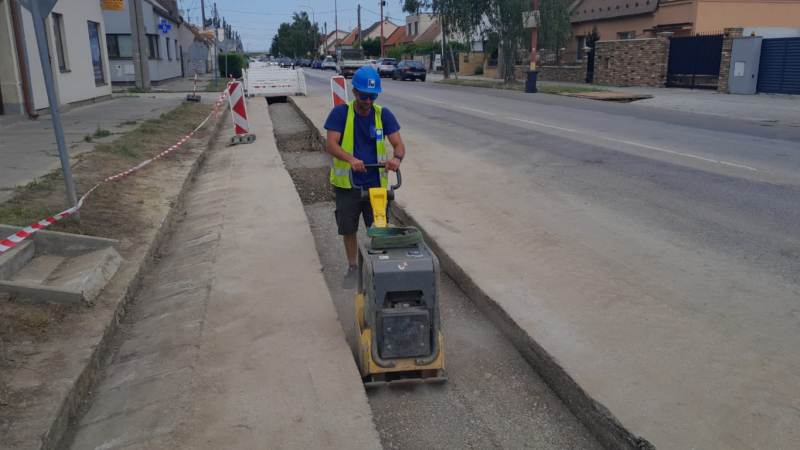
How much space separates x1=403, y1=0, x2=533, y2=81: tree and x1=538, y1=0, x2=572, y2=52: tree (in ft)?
3.74

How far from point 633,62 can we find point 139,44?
22.1 m

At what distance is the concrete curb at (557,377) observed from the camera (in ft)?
10.2

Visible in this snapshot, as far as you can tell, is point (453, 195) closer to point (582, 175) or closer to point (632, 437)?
point (582, 175)

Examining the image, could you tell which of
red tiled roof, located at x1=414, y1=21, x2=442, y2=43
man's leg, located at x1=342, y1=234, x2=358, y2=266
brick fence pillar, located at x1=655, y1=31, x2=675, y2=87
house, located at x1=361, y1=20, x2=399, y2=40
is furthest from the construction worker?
house, located at x1=361, y1=20, x2=399, y2=40

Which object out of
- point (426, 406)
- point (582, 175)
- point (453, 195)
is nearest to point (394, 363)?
point (426, 406)

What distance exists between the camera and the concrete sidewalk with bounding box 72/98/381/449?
3115mm

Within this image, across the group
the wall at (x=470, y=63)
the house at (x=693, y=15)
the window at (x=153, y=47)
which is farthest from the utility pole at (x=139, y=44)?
the wall at (x=470, y=63)

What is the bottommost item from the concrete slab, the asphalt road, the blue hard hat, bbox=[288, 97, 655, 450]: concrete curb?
bbox=[288, 97, 655, 450]: concrete curb

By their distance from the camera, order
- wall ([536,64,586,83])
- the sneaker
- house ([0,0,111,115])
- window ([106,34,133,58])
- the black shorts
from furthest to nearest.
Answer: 1. wall ([536,64,586,83])
2. window ([106,34,133,58])
3. house ([0,0,111,115])
4. the sneaker
5. the black shorts

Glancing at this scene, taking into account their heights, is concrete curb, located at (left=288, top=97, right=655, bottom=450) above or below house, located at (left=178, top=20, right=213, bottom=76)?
below

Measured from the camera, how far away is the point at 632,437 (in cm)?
301

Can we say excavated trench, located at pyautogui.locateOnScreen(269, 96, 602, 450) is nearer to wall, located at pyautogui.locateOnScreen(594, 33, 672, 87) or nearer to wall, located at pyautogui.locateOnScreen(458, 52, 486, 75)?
wall, located at pyautogui.locateOnScreen(594, 33, 672, 87)

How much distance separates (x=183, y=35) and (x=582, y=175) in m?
48.6

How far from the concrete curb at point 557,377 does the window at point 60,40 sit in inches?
624
